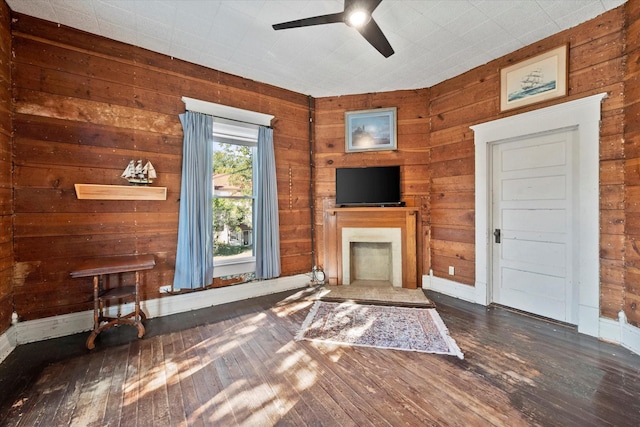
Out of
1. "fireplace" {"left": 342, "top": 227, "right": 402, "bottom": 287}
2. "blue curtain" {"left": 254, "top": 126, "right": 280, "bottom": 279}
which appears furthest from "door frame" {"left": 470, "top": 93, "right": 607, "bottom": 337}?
"blue curtain" {"left": 254, "top": 126, "right": 280, "bottom": 279}

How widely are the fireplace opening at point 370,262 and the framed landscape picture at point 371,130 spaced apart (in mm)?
1498

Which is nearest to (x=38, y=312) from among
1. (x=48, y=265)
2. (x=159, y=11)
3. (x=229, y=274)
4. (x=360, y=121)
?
(x=48, y=265)

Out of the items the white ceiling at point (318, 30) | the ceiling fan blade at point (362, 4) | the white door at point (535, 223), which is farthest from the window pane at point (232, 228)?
the white door at point (535, 223)

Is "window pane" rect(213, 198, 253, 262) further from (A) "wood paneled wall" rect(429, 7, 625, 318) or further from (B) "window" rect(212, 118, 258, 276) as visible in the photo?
(A) "wood paneled wall" rect(429, 7, 625, 318)

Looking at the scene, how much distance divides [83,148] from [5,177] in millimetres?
592

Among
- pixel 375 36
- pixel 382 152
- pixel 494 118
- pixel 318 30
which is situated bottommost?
pixel 382 152

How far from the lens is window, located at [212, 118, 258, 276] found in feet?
11.1

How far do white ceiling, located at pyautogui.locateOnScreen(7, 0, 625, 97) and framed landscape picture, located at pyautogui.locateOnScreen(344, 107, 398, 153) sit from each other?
58 cm

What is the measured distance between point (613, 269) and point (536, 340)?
3.03 ft

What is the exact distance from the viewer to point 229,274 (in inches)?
134

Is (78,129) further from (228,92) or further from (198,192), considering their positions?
(228,92)

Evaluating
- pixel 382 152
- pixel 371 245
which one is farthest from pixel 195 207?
pixel 382 152

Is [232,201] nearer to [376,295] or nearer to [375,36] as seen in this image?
[376,295]

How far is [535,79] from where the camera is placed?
9.04ft
